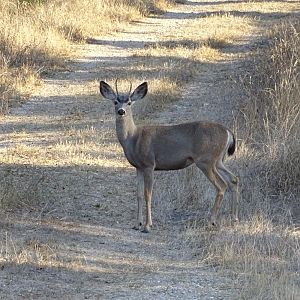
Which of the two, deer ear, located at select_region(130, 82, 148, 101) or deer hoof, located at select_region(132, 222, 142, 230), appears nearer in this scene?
deer hoof, located at select_region(132, 222, 142, 230)

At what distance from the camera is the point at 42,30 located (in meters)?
20.3

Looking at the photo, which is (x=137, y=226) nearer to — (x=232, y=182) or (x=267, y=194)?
(x=232, y=182)

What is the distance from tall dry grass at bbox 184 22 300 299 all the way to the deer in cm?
45

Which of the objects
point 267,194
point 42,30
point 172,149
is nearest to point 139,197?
point 172,149

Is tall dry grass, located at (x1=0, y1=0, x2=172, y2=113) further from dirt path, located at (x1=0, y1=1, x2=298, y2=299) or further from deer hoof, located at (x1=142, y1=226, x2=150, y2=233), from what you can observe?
deer hoof, located at (x1=142, y1=226, x2=150, y2=233)

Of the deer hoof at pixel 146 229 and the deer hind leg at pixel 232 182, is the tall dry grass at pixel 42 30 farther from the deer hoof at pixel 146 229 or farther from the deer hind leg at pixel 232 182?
the deer hoof at pixel 146 229

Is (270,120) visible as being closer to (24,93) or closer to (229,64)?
(24,93)

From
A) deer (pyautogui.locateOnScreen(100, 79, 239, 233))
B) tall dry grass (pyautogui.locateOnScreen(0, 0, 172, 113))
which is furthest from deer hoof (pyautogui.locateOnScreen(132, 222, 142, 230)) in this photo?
tall dry grass (pyautogui.locateOnScreen(0, 0, 172, 113))

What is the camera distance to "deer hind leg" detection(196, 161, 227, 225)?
9430mm

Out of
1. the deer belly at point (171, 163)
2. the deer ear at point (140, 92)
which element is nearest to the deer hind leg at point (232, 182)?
the deer belly at point (171, 163)

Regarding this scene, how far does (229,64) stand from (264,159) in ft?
26.9

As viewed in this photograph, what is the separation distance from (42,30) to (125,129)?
11212mm

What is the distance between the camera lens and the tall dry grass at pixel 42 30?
16797 mm

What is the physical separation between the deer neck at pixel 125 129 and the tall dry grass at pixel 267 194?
3.51 ft
